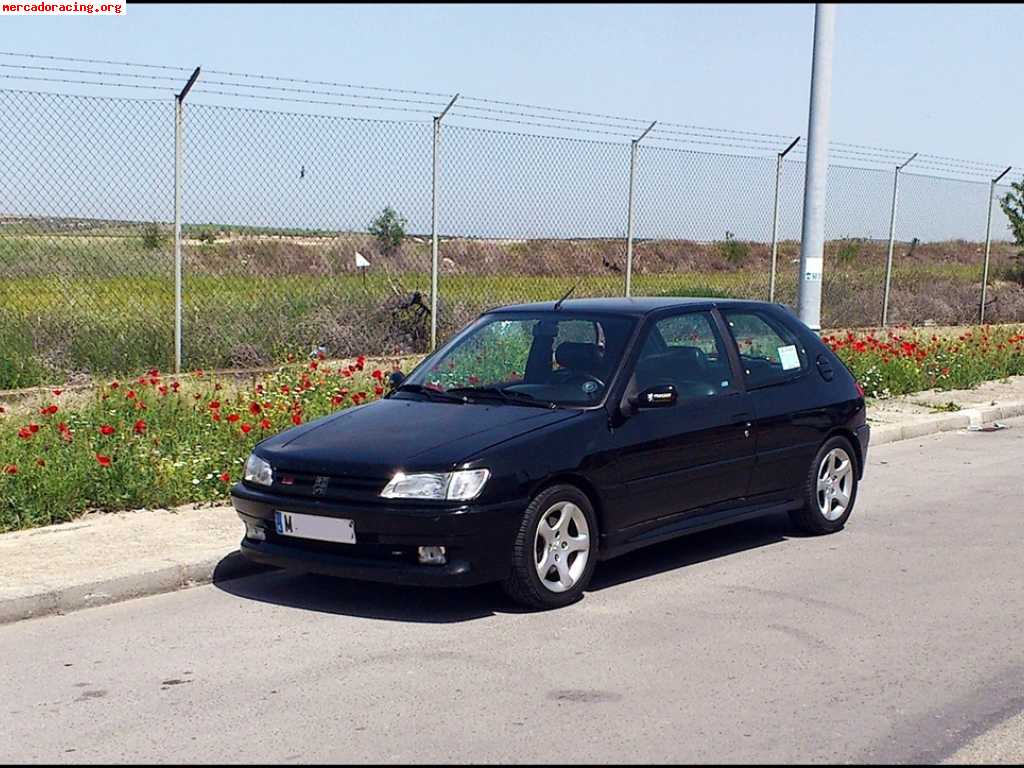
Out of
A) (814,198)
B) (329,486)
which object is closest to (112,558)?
(329,486)

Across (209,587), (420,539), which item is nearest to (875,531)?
(420,539)

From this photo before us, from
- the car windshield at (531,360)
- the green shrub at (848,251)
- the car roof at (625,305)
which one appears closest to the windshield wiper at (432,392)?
the car windshield at (531,360)

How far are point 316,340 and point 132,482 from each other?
5.31 m

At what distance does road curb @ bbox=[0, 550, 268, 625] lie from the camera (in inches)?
267

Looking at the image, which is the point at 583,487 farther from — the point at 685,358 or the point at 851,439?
the point at 851,439

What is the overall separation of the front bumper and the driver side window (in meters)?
1.38

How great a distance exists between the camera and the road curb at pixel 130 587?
679cm

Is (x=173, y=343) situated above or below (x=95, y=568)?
above

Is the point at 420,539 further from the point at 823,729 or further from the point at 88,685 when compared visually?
the point at 823,729

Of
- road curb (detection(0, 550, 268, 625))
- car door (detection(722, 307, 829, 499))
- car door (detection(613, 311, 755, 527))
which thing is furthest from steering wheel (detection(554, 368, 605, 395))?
road curb (detection(0, 550, 268, 625))

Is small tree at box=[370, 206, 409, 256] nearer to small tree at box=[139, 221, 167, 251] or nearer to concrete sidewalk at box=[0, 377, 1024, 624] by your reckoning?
small tree at box=[139, 221, 167, 251]

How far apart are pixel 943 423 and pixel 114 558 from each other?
9.04 m

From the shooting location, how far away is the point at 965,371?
16594 millimetres

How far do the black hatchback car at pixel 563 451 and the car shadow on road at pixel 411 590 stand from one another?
297 mm
